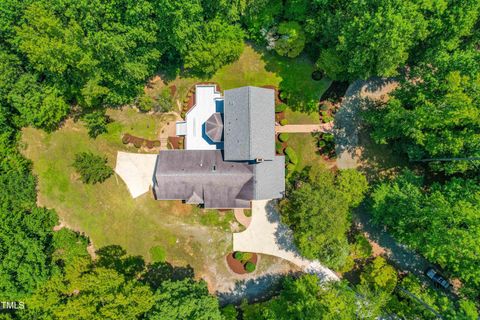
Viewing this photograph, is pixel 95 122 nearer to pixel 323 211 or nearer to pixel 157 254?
pixel 157 254

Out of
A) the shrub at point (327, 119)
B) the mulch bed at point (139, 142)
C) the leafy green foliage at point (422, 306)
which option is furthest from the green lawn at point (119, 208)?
the leafy green foliage at point (422, 306)

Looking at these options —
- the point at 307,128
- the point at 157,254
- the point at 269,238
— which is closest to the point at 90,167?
the point at 157,254

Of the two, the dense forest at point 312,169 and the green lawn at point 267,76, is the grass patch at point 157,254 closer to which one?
the dense forest at point 312,169

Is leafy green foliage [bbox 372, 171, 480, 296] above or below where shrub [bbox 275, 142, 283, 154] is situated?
below

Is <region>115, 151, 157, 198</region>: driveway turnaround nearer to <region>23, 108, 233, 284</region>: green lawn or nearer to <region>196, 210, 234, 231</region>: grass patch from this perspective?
<region>23, 108, 233, 284</region>: green lawn

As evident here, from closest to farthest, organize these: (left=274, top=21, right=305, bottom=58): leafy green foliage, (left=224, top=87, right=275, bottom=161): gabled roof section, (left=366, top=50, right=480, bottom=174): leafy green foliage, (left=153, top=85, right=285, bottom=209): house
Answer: (left=366, top=50, right=480, bottom=174): leafy green foliage
(left=224, top=87, right=275, bottom=161): gabled roof section
(left=153, top=85, right=285, bottom=209): house
(left=274, top=21, right=305, bottom=58): leafy green foliage

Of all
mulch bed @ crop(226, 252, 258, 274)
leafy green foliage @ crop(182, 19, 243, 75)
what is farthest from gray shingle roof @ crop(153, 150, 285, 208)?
leafy green foliage @ crop(182, 19, 243, 75)
